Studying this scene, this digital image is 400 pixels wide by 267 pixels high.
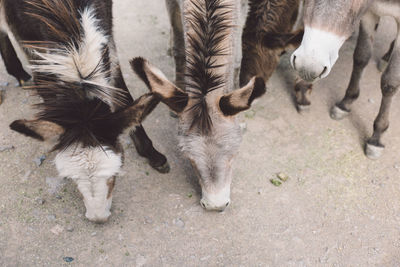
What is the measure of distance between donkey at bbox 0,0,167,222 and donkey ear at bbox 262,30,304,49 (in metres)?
1.61

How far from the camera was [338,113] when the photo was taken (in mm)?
4867

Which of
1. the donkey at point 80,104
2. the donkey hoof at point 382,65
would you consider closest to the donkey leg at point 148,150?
the donkey at point 80,104

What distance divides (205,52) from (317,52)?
1033mm

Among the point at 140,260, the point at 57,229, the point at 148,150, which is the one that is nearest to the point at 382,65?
the point at 148,150

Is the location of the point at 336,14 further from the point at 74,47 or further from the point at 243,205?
the point at 74,47

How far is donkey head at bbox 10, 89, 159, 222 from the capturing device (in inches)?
111

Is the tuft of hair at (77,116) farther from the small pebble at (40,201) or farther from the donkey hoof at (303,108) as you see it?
the donkey hoof at (303,108)

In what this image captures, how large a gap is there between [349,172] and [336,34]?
1933mm

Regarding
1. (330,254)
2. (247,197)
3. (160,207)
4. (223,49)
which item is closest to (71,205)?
(160,207)

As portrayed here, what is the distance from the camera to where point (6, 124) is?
4.68m

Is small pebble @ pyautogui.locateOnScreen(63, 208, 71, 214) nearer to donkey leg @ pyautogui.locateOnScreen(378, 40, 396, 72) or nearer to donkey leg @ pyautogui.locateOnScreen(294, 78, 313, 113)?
donkey leg @ pyautogui.locateOnScreen(294, 78, 313, 113)

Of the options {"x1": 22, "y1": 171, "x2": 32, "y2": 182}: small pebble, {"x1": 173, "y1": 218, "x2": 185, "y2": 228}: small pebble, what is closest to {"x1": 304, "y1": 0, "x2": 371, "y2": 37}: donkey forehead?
{"x1": 173, "y1": 218, "x2": 185, "y2": 228}: small pebble

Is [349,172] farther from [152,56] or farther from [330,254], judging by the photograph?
[152,56]

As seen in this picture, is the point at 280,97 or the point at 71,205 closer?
the point at 71,205
